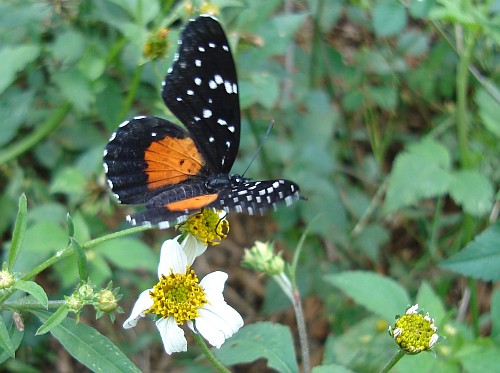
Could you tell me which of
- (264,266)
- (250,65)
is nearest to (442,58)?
(250,65)

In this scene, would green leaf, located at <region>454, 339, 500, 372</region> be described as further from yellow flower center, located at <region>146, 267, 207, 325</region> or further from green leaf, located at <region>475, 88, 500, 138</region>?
green leaf, located at <region>475, 88, 500, 138</region>

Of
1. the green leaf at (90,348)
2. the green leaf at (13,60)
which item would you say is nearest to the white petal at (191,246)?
the green leaf at (90,348)

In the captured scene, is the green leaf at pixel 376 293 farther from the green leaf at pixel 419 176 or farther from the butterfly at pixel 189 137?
the butterfly at pixel 189 137

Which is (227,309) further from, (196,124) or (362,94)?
(362,94)

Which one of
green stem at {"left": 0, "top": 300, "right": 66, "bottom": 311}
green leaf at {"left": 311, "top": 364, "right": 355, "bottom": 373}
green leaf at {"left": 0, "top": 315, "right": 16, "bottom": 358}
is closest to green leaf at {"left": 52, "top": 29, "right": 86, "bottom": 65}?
green stem at {"left": 0, "top": 300, "right": 66, "bottom": 311}

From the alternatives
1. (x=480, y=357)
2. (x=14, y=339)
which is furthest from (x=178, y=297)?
(x=480, y=357)

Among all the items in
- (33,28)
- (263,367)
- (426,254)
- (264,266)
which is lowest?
(263,367)
